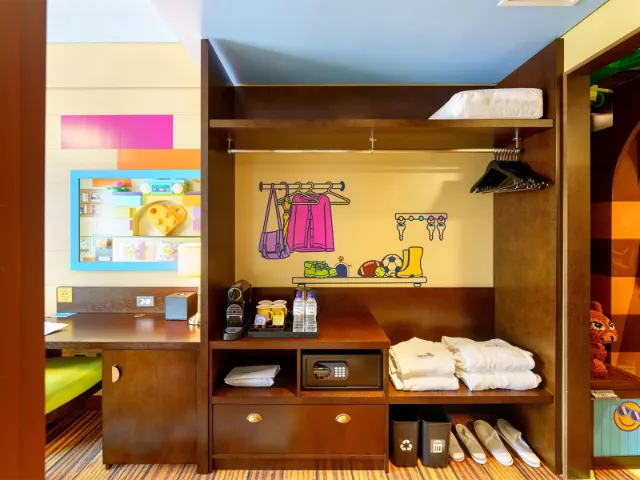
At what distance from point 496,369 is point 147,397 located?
6.00ft

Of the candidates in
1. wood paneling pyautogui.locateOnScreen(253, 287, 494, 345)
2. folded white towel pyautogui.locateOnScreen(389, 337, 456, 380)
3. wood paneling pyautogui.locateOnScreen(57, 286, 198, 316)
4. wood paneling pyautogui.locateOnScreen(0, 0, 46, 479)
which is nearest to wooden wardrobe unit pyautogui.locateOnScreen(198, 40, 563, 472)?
folded white towel pyautogui.locateOnScreen(389, 337, 456, 380)

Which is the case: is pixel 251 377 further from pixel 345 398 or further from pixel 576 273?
pixel 576 273

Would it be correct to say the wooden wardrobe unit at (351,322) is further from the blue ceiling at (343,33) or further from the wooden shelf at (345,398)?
the blue ceiling at (343,33)

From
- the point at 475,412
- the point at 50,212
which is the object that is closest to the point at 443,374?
the point at 475,412

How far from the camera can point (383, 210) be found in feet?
7.72

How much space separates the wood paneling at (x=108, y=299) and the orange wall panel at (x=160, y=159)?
870 mm

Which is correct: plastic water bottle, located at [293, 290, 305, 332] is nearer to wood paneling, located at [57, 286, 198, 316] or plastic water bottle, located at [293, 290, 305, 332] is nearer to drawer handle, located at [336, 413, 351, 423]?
drawer handle, located at [336, 413, 351, 423]

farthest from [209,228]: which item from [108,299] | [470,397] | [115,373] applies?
[470,397]

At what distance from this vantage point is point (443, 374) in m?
1.79

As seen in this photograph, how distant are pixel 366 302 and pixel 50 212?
2.34m

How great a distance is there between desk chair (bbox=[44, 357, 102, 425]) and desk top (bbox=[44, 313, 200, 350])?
0.28 meters

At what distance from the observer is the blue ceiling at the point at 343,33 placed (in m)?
1.52

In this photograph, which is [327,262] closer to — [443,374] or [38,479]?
[443,374]

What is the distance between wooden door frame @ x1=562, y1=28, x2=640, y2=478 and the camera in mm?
1652
